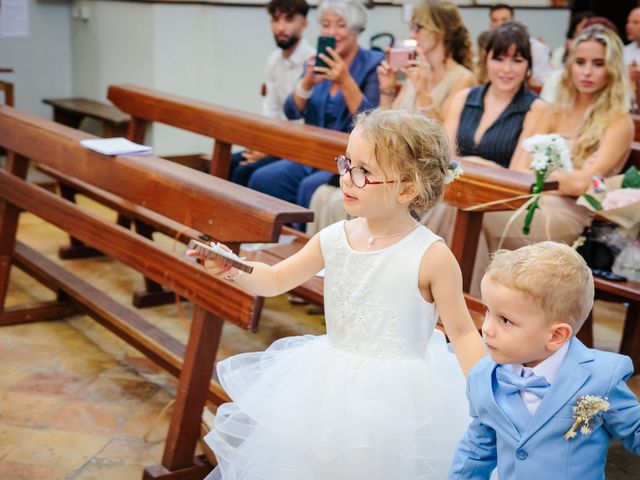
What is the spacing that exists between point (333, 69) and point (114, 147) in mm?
1506

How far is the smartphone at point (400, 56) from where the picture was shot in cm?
480

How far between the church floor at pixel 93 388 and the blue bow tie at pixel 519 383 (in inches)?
55.3

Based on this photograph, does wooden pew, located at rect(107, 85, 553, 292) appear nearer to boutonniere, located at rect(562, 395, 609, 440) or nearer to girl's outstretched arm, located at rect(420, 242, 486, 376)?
girl's outstretched arm, located at rect(420, 242, 486, 376)

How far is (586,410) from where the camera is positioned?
180 centimetres

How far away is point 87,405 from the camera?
12.2 ft

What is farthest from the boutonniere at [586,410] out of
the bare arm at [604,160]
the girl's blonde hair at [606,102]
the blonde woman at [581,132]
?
the girl's blonde hair at [606,102]

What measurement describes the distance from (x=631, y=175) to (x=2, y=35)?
6.15 meters

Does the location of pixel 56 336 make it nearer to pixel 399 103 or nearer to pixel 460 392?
pixel 399 103

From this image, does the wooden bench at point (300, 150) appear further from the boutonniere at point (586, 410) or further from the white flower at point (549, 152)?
the boutonniere at point (586, 410)

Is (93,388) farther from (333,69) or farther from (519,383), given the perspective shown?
(519,383)

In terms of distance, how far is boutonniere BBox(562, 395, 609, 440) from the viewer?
179cm

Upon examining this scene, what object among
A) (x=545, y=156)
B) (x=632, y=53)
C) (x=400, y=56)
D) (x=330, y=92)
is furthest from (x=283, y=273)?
(x=632, y=53)

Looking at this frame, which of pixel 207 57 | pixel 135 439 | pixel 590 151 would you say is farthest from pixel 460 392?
pixel 207 57

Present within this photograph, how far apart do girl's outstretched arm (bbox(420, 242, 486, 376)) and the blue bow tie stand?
0.29 m
